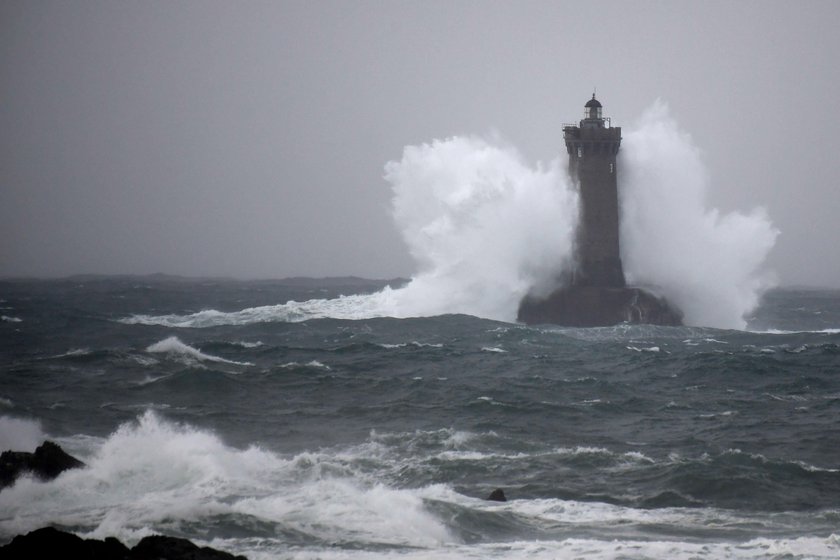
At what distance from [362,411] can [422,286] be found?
83.6 ft

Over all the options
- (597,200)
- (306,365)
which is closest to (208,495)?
(306,365)

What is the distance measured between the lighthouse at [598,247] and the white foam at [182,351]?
53.9 feet

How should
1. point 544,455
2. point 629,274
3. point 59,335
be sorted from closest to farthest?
point 544,455 → point 59,335 → point 629,274

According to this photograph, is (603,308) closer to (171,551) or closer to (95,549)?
(171,551)

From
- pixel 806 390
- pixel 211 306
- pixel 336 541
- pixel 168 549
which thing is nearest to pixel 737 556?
pixel 336 541

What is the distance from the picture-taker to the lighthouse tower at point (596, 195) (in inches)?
1597

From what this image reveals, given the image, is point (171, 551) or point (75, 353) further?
point (75, 353)

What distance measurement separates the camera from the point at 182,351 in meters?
30.2

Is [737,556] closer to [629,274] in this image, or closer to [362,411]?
[362,411]

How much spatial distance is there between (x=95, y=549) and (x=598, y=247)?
106ft

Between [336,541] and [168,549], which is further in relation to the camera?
[336,541]

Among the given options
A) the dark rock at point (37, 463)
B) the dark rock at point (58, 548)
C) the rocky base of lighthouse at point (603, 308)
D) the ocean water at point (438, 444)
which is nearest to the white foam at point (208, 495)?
the ocean water at point (438, 444)

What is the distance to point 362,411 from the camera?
21.4 meters

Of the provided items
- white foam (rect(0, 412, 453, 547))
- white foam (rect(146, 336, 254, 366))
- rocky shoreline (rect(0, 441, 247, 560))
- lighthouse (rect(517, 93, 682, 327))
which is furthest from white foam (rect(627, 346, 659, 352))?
rocky shoreline (rect(0, 441, 247, 560))
